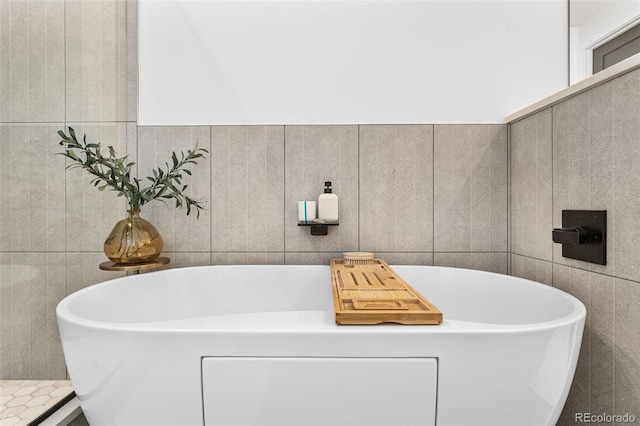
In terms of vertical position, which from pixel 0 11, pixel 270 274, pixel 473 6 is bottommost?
pixel 270 274

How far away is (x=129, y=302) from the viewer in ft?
4.39

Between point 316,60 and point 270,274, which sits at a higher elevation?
point 316,60

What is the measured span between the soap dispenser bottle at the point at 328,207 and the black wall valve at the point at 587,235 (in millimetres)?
813

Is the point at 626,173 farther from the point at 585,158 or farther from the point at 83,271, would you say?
the point at 83,271

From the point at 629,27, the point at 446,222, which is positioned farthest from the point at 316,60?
the point at 629,27

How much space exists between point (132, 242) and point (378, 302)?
1.05 metres

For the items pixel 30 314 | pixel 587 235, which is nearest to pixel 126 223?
pixel 30 314

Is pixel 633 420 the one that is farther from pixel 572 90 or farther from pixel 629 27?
pixel 629 27

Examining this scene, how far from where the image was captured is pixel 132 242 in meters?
1.38

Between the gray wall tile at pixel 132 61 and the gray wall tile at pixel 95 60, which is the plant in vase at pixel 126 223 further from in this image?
the gray wall tile at pixel 132 61

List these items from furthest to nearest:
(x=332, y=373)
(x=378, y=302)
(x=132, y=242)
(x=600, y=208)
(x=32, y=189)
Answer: (x=132, y=242) < (x=32, y=189) < (x=600, y=208) < (x=378, y=302) < (x=332, y=373)

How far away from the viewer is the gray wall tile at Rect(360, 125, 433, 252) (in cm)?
162

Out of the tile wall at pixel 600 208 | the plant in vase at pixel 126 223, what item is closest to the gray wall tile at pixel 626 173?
the tile wall at pixel 600 208

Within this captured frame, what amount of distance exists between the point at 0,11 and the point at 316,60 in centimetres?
113
